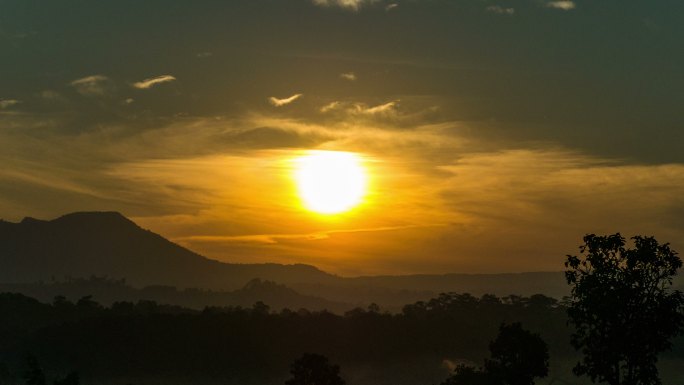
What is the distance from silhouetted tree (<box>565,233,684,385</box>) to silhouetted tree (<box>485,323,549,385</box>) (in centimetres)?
1170

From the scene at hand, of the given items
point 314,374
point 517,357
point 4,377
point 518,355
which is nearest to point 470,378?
point 517,357

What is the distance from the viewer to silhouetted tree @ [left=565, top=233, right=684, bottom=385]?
2847 inches

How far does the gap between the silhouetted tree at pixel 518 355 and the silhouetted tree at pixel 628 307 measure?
11.7m

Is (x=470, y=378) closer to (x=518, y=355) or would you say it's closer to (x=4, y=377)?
(x=518, y=355)

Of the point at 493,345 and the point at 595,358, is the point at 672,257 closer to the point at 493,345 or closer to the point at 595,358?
the point at 595,358

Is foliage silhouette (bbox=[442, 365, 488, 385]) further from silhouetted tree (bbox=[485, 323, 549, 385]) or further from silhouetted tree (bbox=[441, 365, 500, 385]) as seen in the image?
silhouetted tree (bbox=[485, 323, 549, 385])

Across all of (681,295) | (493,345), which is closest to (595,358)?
(681,295)

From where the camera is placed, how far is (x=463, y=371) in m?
93.9

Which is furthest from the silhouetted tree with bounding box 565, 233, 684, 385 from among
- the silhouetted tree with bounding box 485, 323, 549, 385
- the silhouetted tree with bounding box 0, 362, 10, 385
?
the silhouetted tree with bounding box 0, 362, 10, 385

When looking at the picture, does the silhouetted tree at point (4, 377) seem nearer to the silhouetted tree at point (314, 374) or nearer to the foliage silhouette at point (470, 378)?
the silhouetted tree at point (314, 374)

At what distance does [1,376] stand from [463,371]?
107579 millimetres

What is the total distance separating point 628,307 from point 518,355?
617 inches

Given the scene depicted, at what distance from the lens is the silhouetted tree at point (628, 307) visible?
72312 mm

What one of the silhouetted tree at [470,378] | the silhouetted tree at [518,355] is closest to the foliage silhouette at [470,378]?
the silhouetted tree at [470,378]
